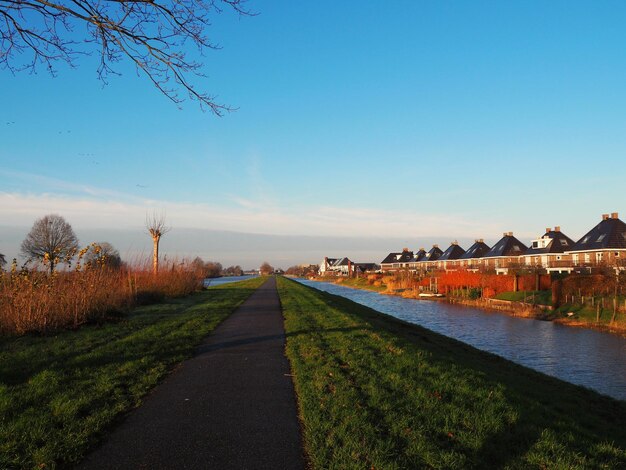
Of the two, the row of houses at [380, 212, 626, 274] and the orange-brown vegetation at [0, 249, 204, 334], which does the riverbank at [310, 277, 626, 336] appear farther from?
the orange-brown vegetation at [0, 249, 204, 334]

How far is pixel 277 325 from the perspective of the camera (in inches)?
568

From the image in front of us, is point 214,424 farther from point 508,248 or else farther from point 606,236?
point 508,248

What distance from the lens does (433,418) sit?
18.4 feet

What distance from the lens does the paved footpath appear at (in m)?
4.30

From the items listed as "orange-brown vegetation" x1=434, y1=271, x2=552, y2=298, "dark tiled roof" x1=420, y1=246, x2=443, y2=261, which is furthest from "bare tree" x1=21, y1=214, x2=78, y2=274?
"dark tiled roof" x1=420, y1=246, x2=443, y2=261

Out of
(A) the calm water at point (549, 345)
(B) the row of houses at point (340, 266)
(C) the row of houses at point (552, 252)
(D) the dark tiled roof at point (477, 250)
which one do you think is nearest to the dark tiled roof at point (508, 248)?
(C) the row of houses at point (552, 252)

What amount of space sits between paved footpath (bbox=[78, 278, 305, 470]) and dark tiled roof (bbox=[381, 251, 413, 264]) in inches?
4246

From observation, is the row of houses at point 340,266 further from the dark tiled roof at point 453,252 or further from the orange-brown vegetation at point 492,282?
the orange-brown vegetation at point 492,282

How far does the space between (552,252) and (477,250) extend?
18922 millimetres

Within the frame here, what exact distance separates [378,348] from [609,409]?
15.6ft

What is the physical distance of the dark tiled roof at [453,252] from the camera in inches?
3293

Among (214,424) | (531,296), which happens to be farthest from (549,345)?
(214,424)

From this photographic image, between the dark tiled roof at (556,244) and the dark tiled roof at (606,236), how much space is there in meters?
6.89

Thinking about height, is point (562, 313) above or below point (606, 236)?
below
